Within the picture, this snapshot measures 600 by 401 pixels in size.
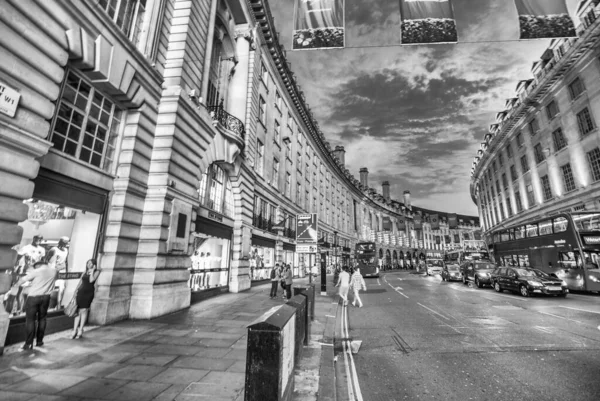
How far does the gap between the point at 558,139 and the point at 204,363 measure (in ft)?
123

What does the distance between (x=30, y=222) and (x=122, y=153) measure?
3369mm

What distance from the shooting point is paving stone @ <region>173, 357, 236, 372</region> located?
5.00 m

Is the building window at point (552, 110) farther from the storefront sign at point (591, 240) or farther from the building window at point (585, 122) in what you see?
the storefront sign at point (591, 240)

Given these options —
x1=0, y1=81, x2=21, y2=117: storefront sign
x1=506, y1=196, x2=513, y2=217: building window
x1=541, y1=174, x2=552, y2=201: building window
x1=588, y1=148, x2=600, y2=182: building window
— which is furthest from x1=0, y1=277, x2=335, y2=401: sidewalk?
x1=506, y1=196, x2=513, y2=217: building window

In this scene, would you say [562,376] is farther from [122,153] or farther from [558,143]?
[558,143]

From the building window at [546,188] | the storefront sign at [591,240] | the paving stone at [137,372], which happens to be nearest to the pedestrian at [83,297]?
the paving stone at [137,372]

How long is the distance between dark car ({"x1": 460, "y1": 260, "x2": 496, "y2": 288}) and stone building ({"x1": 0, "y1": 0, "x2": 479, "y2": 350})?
1665 centimetres

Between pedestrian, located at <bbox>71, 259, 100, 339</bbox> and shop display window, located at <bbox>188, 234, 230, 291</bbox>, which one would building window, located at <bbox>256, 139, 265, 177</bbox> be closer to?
shop display window, located at <bbox>188, 234, 230, 291</bbox>

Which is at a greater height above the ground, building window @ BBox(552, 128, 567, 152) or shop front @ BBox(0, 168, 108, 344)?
building window @ BBox(552, 128, 567, 152)

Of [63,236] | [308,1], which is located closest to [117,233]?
[63,236]

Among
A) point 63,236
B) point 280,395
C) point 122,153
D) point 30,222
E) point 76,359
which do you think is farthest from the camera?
point 122,153

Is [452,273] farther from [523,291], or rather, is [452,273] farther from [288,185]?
[288,185]

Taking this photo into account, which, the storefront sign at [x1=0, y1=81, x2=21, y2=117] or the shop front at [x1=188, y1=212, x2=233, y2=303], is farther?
the shop front at [x1=188, y1=212, x2=233, y2=303]

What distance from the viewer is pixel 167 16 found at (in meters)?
11.1
